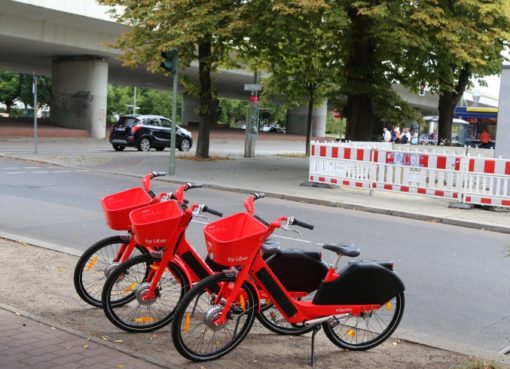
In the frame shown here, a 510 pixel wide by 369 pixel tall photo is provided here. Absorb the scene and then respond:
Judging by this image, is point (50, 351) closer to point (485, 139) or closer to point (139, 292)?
point (139, 292)

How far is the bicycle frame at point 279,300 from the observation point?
14.5 feet

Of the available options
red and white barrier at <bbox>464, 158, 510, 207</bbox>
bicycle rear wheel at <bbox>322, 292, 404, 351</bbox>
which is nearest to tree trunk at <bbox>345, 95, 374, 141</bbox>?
red and white barrier at <bbox>464, 158, 510, 207</bbox>

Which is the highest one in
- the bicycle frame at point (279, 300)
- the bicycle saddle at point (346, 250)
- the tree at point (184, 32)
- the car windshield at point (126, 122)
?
the tree at point (184, 32)

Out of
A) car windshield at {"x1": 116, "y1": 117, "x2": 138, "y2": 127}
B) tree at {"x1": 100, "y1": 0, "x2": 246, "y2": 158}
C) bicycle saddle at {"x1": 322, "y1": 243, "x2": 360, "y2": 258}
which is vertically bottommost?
bicycle saddle at {"x1": 322, "y1": 243, "x2": 360, "y2": 258}

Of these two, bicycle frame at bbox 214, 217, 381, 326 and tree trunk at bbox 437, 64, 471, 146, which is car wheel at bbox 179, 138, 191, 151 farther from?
bicycle frame at bbox 214, 217, 381, 326

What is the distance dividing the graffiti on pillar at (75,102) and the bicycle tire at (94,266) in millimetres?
34919

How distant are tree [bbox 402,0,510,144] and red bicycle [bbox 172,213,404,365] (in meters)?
13.6

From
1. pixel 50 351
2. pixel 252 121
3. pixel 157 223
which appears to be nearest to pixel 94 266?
pixel 157 223

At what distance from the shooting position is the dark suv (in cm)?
2905

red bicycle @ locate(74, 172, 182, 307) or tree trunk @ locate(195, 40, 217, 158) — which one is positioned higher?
tree trunk @ locate(195, 40, 217, 158)

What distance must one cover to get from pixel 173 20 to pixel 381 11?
6.77 m

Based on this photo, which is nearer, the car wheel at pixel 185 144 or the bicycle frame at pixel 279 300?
the bicycle frame at pixel 279 300

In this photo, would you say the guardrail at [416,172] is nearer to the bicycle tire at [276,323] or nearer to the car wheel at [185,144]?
the bicycle tire at [276,323]

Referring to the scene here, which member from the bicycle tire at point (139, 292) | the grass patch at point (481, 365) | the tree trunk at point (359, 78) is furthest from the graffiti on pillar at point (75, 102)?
the grass patch at point (481, 365)
